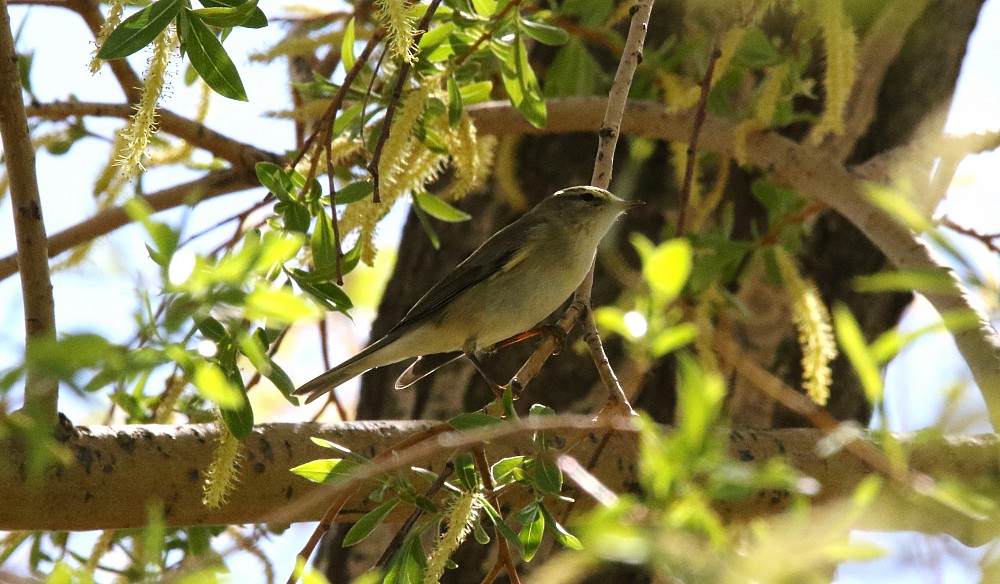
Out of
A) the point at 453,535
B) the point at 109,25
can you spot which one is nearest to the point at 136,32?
the point at 109,25

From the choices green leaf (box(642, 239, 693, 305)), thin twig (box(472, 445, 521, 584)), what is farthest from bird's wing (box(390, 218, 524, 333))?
green leaf (box(642, 239, 693, 305))

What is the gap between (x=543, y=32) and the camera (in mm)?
2797

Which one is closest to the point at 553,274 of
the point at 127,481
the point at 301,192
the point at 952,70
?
the point at 301,192

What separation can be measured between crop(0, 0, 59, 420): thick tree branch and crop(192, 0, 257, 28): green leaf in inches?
18.3

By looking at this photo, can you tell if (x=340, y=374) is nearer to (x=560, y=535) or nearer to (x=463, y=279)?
(x=463, y=279)

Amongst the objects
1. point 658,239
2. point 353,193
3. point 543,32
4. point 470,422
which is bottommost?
point 658,239

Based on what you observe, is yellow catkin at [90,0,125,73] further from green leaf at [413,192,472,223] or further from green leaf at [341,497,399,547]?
green leaf at [413,192,472,223]

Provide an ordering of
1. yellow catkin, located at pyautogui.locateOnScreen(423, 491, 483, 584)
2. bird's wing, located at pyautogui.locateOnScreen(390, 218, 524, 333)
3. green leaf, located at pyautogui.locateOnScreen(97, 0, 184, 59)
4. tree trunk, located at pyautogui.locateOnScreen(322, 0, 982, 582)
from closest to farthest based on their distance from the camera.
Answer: yellow catkin, located at pyautogui.locateOnScreen(423, 491, 483, 584), green leaf, located at pyautogui.locateOnScreen(97, 0, 184, 59), bird's wing, located at pyautogui.locateOnScreen(390, 218, 524, 333), tree trunk, located at pyautogui.locateOnScreen(322, 0, 982, 582)

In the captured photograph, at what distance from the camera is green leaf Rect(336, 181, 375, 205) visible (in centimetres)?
245

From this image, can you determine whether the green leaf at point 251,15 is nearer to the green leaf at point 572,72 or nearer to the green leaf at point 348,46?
the green leaf at point 348,46

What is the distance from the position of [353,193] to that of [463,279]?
4.84 ft

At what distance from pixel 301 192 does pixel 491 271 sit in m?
1.54

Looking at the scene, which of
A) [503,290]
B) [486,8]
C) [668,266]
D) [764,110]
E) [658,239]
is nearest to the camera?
[668,266]

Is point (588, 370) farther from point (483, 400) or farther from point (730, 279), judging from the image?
point (730, 279)
